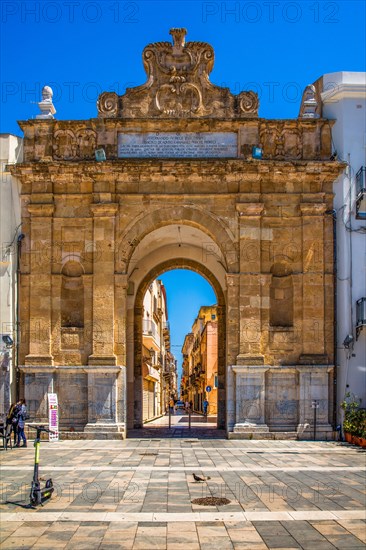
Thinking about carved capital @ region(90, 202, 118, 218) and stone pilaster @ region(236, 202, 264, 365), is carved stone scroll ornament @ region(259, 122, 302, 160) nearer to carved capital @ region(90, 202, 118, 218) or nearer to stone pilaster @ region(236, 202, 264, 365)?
stone pilaster @ region(236, 202, 264, 365)

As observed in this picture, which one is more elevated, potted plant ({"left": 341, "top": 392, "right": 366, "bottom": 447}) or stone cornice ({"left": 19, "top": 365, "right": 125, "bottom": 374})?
stone cornice ({"left": 19, "top": 365, "right": 125, "bottom": 374})

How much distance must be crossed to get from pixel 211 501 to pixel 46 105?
48.7 ft

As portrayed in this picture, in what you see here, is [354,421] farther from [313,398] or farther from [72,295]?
[72,295]

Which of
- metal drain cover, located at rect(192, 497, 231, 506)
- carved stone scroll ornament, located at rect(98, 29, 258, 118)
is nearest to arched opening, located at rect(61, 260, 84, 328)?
carved stone scroll ornament, located at rect(98, 29, 258, 118)

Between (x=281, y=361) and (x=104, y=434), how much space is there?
5.34 meters

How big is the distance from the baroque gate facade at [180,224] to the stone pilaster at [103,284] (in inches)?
1.1

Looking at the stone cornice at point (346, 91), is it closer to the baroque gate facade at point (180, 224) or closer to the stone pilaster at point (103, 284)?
the baroque gate facade at point (180, 224)

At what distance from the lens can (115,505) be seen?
10625 millimetres

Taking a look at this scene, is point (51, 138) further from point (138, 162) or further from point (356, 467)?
point (356, 467)

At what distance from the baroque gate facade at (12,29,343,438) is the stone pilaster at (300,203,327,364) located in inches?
1.3

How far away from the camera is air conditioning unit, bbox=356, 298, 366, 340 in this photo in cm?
2083

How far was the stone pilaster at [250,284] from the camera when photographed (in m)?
21.1

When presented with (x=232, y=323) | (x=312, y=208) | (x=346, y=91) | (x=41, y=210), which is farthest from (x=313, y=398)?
(x=41, y=210)

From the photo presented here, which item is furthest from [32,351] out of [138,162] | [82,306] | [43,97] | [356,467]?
[356,467]
